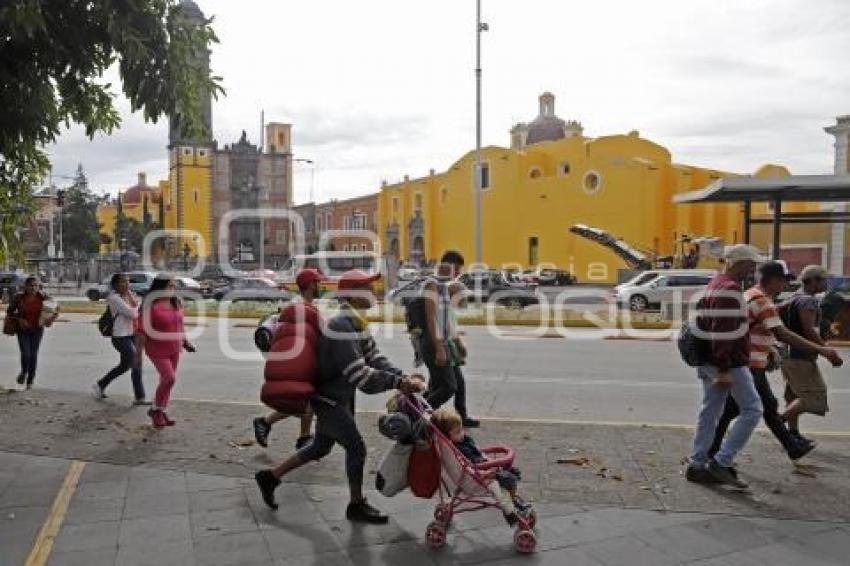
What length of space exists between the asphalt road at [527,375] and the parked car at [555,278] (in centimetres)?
2997

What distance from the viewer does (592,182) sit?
50062 millimetres

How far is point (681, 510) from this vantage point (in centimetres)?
486

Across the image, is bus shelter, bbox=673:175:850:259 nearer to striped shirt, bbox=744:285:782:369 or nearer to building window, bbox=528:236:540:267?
striped shirt, bbox=744:285:782:369

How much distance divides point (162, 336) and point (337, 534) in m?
3.75

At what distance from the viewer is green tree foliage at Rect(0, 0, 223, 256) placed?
464 centimetres

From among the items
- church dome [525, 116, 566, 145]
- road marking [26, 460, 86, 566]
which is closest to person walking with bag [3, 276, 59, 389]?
road marking [26, 460, 86, 566]

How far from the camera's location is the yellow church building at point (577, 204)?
158ft

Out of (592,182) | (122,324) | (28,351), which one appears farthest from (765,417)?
(592,182)

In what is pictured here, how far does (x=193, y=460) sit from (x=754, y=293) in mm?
4546

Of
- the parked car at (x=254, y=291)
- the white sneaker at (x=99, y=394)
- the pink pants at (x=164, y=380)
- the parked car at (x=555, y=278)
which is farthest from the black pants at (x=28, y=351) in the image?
the parked car at (x=555, y=278)

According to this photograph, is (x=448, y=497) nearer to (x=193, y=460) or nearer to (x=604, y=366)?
(x=193, y=460)

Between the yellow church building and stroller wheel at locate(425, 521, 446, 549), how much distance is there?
136ft

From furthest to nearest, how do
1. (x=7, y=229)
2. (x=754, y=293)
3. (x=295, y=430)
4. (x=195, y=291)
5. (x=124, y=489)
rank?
(x=195, y=291), (x=7, y=229), (x=295, y=430), (x=754, y=293), (x=124, y=489)

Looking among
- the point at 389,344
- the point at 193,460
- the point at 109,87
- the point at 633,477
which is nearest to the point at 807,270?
the point at 633,477
